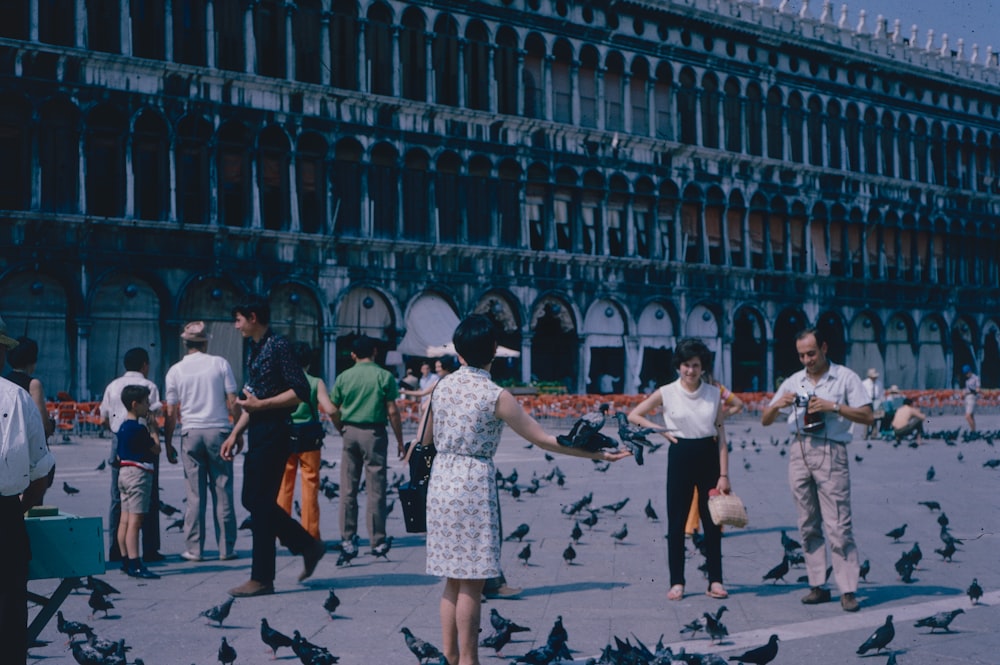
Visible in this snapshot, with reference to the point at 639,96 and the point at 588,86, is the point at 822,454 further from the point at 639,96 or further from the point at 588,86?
the point at 639,96

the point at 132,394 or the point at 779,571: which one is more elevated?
the point at 132,394

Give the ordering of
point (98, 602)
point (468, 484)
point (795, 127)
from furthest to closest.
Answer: point (795, 127), point (98, 602), point (468, 484)

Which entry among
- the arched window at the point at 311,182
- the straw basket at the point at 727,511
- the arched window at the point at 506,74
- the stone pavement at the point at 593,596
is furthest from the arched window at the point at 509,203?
the straw basket at the point at 727,511

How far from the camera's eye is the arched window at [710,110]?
1570 inches

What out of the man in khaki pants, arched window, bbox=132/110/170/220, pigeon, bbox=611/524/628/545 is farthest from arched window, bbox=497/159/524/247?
the man in khaki pants

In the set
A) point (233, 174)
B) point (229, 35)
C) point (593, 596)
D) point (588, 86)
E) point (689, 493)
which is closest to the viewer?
point (689, 493)

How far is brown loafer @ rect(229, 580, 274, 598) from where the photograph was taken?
7355 millimetres

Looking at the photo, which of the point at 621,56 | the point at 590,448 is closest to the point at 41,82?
the point at 621,56

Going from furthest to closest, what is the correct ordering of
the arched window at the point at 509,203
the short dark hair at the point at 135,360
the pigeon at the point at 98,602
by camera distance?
1. the arched window at the point at 509,203
2. the short dark hair at the point at 135,360
3. the pigeon at the point at 98,602

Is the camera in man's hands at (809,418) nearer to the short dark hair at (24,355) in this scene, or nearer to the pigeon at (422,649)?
the pigeon at (422,649)

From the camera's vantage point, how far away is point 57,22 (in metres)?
27.0

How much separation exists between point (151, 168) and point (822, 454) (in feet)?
80.0

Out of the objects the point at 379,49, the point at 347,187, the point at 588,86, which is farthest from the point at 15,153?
the point at 588,86

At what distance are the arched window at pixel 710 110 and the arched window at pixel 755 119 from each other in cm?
158
